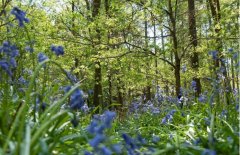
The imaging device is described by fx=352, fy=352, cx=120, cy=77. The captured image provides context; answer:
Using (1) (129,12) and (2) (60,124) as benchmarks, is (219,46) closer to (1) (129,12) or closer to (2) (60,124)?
(1) (129,12)

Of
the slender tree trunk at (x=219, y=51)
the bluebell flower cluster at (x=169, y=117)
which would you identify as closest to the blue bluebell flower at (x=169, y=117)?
the bluebell flower cluster at (x=169, y=117)

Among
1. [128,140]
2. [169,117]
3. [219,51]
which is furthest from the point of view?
[219,51]

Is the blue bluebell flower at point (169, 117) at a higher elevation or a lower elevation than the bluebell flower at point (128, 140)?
lower

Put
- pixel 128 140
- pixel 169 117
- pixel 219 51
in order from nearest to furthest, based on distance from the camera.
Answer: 1. pixel 128 140
2. pixel 169 117
3. pixel 219 51

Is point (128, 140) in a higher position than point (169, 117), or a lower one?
higher

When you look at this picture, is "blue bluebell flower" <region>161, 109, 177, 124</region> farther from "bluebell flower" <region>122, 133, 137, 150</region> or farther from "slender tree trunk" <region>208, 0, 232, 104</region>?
"bluebell flower" <region>122, 133, 137, 150</region>

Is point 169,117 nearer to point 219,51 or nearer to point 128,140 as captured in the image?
point 128,140

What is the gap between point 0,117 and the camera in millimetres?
2047

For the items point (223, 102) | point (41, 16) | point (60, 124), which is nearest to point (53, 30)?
point (41, 16)

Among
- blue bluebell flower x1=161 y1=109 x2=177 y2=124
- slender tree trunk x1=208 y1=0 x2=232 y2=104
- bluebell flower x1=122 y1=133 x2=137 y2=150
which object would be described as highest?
slender tree trunk x1=208 y1=0 x2=232 y2=104

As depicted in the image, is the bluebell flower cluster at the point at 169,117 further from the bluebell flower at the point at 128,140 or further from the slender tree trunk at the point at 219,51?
the bluebell flower at the point at 128,140

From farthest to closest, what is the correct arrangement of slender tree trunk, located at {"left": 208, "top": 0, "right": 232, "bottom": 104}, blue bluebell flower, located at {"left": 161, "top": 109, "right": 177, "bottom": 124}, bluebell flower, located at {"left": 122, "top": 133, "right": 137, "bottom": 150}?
blue bluebell flower, located at {"left": 161, "top": 109, "right": 177, "bottom": 124}
slender tree trunk, located at {"left": 208, "top": 0, "right": 232, "bottom": 104}
bluebell flower, located at {"left": 122, "top": 133, "right": 137, "bottom": 150}

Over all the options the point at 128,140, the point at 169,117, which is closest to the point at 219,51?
the point at 169,117

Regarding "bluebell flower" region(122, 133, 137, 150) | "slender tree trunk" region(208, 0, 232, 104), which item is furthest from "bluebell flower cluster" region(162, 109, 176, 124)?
"bluebell flower" region(122, 133, 137, 150)
